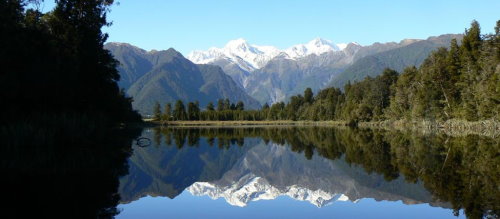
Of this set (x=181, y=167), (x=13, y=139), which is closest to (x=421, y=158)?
(x=181, y=167)

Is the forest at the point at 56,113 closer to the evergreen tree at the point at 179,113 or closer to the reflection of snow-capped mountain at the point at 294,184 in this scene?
the reflection of snow-capped mountain at the point at 294,184

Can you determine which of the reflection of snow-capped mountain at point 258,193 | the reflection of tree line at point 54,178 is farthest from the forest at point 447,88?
the reflection of tree line at point 54,178

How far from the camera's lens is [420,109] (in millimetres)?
83562

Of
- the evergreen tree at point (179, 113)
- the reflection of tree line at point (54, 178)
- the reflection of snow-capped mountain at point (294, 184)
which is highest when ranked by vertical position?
the evergreen tree at point (179, 113)

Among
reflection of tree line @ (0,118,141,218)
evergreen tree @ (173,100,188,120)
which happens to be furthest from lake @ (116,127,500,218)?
evergreen tree @ (173,100,188,120)

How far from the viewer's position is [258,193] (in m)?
20.2

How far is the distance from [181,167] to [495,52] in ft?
169

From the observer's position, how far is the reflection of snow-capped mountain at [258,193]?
17625 millimetres

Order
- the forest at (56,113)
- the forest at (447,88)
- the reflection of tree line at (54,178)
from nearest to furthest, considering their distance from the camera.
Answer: the reflection of tree line at (54,178), the forest at (56,113), the forest at (447,88)

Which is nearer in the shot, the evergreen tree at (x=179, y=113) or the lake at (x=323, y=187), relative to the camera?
the lake at (x=323, y=187)

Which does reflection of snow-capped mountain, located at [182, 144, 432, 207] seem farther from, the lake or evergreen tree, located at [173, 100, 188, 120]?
evergreen tree, located at [173, 100, 188, 120]

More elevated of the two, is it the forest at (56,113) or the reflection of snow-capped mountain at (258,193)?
the forest at (56,113)

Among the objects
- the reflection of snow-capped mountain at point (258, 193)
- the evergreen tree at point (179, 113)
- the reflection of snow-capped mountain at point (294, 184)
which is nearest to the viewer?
the reflection of snow-capped mountain at point (258, 193)

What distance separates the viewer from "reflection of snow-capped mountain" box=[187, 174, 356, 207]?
17.6 metres
